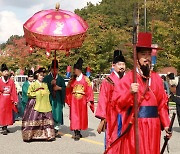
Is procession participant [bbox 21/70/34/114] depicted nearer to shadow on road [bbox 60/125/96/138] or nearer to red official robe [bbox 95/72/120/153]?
shadow on road [bbox 60/125/96/138]

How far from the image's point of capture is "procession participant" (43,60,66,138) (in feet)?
33.9

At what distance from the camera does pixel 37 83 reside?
9938 millimetres

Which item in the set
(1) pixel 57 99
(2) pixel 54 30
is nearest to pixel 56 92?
(1) pixel 57 99

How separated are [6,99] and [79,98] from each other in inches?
85.7

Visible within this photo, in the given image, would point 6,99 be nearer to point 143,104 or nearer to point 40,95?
point 40,95

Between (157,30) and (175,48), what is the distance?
6.02 feet

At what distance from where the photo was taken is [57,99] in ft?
34.7

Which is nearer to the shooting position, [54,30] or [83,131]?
[54,30]

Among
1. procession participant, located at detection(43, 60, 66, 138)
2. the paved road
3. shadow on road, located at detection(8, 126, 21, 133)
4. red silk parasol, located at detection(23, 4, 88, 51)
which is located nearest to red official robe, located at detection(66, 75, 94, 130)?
procession participant, located at detection(43, 60, 66, 138)

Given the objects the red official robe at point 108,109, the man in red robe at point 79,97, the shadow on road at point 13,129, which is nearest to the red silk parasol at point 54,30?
the man in red robe at point 79,97

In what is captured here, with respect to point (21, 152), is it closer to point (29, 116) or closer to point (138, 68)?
point (29, 116)

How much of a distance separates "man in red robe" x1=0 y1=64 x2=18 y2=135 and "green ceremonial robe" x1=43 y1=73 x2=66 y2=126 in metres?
1.27

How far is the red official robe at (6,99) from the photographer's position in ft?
36.6

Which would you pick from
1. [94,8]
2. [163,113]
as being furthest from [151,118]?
[94,8]
